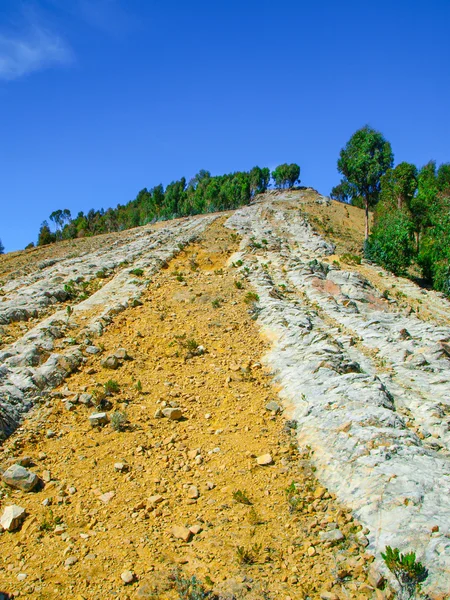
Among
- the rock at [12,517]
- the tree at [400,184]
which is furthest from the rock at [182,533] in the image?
the tree at [400,184]

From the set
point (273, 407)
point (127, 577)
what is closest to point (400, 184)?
point (273, 407)

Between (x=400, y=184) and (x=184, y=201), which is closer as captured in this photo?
(x=400, y=184)

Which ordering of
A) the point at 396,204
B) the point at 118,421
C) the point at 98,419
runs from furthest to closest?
the point at 396,204, the point at 98,419, the point at 118,421

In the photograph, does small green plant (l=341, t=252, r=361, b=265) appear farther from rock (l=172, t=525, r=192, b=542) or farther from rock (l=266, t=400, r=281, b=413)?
rock (l=172, t=525, r=192, b=542)

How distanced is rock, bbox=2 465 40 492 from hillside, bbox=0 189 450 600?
5.7 inches

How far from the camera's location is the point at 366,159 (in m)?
50.4

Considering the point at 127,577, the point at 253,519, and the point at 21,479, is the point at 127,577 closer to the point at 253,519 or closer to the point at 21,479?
the point at 253,519

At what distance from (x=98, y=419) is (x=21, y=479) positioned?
2.74m

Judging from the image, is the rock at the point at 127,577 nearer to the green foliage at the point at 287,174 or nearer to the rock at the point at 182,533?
the rock at the point at 182,533

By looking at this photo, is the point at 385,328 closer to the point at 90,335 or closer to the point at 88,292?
the point at 90,335

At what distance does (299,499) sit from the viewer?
8492 mm

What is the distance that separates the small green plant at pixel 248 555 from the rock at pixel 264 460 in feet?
8.44

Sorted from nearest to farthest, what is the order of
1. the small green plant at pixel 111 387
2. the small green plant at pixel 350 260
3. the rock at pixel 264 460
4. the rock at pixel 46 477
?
the rock at pixel 46 477
the rock at pixel 264 460
the small green plant at pixel 111 387
the small green plant at pixel 350 260

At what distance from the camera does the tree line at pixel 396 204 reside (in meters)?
39.4
